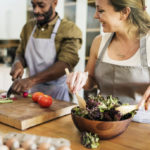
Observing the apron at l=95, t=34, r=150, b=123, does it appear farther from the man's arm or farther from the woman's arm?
the man's arm

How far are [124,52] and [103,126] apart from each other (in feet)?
2.37

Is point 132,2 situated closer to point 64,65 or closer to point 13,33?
point 64,65

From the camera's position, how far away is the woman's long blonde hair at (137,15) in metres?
1.27

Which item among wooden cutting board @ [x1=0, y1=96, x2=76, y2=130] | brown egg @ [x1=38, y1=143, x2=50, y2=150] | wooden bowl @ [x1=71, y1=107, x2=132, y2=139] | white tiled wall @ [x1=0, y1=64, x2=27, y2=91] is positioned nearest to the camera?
brown egg @ [x1=38, y1=143, x2=50, y2=150]

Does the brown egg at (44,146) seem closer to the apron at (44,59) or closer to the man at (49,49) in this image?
the man at (49,49)

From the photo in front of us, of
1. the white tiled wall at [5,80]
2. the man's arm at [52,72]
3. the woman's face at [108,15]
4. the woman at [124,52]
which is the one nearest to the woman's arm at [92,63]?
the woman at [124,52]

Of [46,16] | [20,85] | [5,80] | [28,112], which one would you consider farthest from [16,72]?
[5,80]

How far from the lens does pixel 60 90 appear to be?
1.96m

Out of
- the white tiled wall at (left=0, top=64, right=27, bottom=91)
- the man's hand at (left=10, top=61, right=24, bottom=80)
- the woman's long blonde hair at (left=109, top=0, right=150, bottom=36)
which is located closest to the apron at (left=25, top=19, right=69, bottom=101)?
the man's hand at (left=10, top=61, right=24, bottom=80)

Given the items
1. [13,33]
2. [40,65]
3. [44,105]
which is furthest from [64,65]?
[13,33]

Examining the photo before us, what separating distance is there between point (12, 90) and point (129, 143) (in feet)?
3.08

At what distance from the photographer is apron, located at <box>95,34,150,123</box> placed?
129 centimetres

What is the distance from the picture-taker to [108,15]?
4.21 ft

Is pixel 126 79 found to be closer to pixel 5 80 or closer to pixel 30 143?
pixel 30 143
